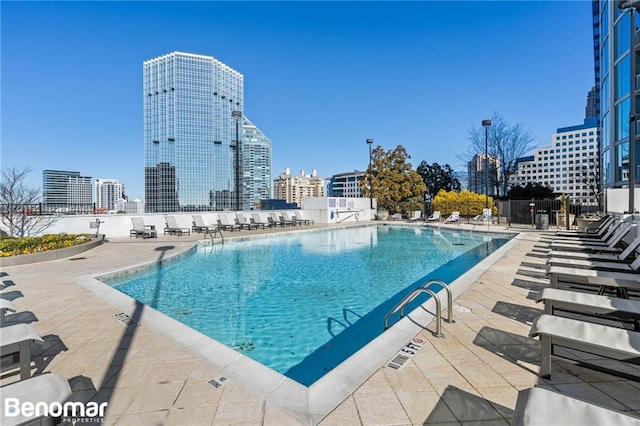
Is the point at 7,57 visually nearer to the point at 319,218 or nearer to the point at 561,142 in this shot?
the point at 319,218

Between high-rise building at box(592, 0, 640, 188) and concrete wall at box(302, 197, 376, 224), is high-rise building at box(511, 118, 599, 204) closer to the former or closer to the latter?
high-rise building at box(592, 0, 640, 188)

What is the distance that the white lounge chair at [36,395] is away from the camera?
149 centimetres

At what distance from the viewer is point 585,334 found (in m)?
2.19

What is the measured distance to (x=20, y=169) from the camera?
12.5 metres

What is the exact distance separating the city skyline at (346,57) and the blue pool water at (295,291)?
9230 millimetres

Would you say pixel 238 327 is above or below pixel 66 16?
below

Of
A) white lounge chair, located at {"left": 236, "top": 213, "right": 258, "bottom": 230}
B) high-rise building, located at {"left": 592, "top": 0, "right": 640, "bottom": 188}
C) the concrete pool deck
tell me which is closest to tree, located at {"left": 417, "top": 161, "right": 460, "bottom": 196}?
high-rise building, located at {"left": 592, "top": 0, "right": 640, "bottom": 188}

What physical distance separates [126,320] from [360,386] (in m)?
3.24

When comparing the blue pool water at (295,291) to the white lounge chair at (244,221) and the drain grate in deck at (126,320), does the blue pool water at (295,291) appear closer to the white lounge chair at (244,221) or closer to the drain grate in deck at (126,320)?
the drain grate in deck at (126,320)

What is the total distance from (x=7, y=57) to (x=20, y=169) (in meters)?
5.32

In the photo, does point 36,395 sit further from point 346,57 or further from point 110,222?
point 346,57

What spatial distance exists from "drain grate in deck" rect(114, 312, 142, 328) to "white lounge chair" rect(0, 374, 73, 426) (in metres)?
2.10

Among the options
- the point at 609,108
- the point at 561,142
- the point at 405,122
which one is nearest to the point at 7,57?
the point at 405,122

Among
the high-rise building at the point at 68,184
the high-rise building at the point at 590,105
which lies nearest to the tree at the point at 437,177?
the high-rise building at the point at 68,184
